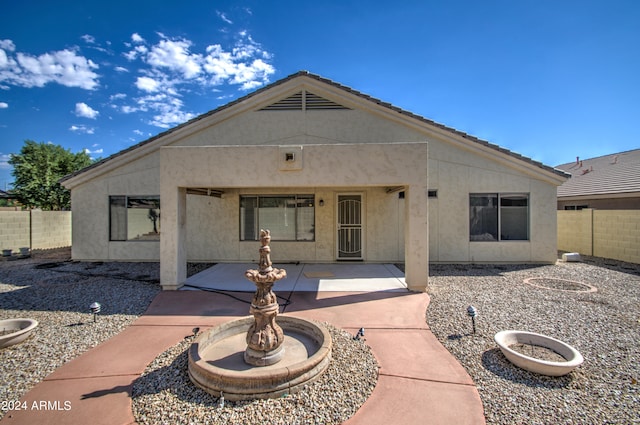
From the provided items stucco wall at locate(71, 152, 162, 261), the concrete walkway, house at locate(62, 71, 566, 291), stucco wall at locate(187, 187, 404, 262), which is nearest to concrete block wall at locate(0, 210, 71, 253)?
stucco wall at locate(71, 152, 162, 261)

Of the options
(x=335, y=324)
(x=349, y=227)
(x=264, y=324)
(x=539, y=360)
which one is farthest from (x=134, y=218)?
(x=539, y=360)

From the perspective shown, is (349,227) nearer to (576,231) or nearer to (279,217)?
(279,217)

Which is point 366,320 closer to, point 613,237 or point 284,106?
point 284,106

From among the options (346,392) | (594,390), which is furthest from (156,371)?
(594,390)

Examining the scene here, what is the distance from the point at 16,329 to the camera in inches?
212

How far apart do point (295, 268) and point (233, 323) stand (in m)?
5.54

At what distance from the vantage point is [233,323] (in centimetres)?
527

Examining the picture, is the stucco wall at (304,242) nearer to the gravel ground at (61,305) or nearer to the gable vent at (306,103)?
the gravel ground at (61,305)

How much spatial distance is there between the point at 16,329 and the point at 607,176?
24011 mm

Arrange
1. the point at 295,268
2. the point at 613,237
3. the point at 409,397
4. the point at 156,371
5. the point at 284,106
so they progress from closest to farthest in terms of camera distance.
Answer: the point at 409,397 < the point at 156,371 < the point at 295,268 < the point at 284,106 < the point at 613,237

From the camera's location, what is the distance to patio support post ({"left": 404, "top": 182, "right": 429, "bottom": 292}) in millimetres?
7820

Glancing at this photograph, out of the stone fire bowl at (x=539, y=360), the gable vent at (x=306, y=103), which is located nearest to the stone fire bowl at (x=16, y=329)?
the stone fire bowl at (x=539, y=360)

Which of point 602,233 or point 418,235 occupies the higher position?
point 418,235

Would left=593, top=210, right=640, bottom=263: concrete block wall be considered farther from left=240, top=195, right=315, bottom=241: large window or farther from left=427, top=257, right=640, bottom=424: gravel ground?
left=240, top=195, right=315, bottom=241: large window
